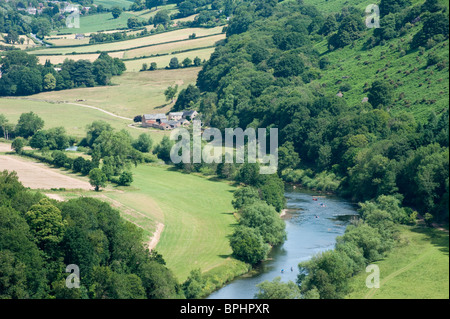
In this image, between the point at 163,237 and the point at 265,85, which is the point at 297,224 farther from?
the point at 265,85

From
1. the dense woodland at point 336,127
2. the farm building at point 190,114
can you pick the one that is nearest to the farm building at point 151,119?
the farm building at point 190,114

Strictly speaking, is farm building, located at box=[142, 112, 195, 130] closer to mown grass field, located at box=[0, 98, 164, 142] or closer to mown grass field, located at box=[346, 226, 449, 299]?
mown grass field, located at box=[0, 98, 164, 142]

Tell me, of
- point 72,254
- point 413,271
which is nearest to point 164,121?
point 72,254

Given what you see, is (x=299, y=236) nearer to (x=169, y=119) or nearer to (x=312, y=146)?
(x=312, y=146)

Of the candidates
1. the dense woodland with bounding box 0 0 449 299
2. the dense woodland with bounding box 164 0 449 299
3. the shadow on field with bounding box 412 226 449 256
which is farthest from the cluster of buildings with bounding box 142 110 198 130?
the shadow on field with bounding box 412 226 449 256

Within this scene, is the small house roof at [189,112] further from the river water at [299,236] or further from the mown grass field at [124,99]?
the river water at [299,236]

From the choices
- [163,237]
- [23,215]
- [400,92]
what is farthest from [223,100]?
[23,215]
